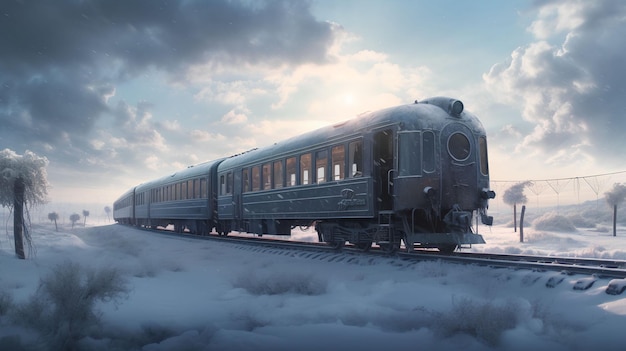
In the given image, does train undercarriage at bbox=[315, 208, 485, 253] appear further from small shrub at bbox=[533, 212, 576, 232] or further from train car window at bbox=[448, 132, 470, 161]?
small shrub at bbox=[533, 212, 576, 232]

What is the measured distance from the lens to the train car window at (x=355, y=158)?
36.2ft

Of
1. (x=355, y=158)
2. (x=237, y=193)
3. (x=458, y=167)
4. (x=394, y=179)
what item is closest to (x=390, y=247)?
(x=394, y=179)

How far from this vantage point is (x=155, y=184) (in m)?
30.0

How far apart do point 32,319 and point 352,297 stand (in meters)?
3.76

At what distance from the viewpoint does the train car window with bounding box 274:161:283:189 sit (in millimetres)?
14591

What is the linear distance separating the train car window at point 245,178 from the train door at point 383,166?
750cm

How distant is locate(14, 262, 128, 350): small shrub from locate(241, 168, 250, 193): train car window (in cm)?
1201

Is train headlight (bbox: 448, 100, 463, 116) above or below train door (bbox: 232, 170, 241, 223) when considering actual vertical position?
above

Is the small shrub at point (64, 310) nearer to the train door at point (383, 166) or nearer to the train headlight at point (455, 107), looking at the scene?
the train door at point (383, 166)

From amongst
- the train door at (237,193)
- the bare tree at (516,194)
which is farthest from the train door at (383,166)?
the bare tree at (516,194)

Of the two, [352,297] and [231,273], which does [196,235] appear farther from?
[352,297]

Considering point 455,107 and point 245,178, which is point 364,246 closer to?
point 455,107

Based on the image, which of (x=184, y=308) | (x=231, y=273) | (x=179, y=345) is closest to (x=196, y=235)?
(x=231, y=273)

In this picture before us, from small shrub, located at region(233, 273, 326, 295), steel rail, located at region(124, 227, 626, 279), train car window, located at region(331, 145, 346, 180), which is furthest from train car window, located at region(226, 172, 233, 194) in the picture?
small shrub, located at region(233, 273, 326, 295)
